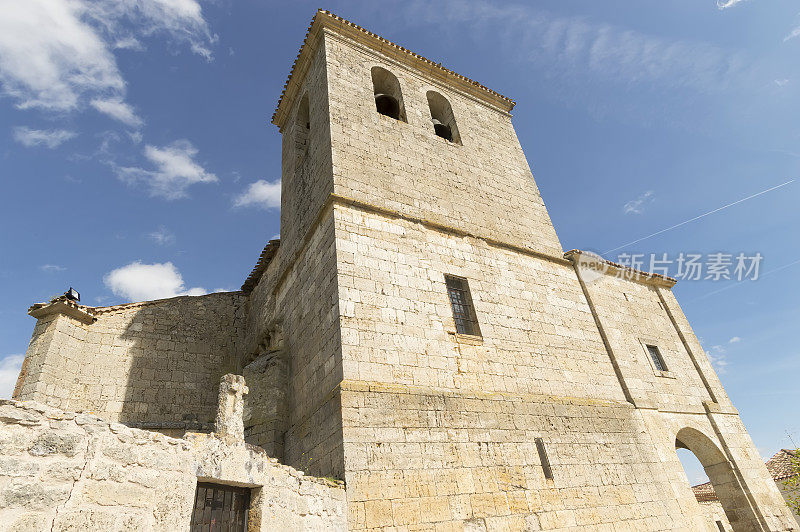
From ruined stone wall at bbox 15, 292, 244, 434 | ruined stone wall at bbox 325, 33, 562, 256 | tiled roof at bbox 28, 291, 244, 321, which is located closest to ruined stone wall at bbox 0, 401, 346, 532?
ruined stone wall at bbox 325, 33, 562, 256

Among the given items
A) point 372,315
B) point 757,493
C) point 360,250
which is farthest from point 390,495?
point 757,493

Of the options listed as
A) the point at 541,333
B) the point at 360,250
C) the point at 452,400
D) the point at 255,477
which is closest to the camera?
the point at 255,477

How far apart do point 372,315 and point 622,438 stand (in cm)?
512

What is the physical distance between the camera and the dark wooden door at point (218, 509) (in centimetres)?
423

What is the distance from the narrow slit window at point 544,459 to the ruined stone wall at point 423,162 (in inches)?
167

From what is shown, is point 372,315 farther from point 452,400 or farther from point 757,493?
point 757,493

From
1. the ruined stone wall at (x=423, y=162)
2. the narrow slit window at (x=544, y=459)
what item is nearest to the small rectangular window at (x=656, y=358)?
the ruined stone wall at (x=423, y=162)

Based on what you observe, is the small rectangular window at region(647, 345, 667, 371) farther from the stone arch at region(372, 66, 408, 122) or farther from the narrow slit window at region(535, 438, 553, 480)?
the stone arch at region(372, 66, 408, 122)

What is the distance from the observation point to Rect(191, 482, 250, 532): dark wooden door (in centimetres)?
423

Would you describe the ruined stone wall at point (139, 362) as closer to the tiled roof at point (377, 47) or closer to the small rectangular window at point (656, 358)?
the tiled roof at point (377, 47)

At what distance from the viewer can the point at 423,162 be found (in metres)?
9.95

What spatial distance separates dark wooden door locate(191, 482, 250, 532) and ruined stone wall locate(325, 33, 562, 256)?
17.2ft

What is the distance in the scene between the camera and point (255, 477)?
459 centimetres

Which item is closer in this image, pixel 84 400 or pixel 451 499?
pixel 451 499
